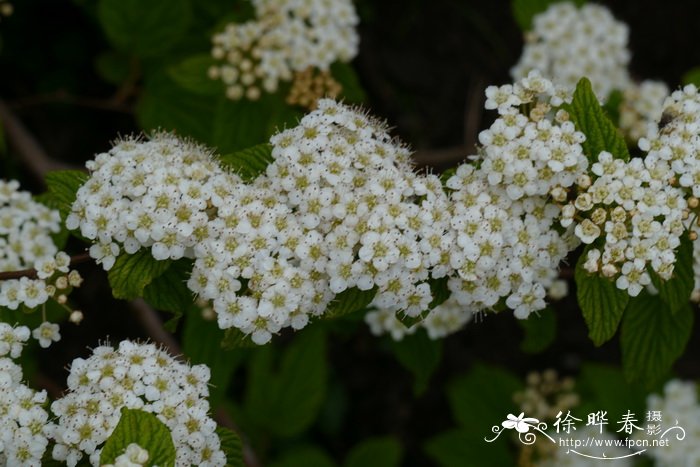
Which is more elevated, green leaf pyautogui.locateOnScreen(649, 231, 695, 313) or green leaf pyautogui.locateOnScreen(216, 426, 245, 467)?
green leaf pyautogui.locateOnScreen(649, 231, 695, 313)

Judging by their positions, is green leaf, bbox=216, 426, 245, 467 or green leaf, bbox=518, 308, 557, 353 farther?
green leaf, bbox=518, 308, 557, 353

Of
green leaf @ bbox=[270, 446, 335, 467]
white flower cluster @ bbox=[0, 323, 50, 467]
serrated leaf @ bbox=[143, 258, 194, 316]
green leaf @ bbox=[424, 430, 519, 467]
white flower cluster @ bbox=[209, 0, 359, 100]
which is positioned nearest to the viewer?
white flower cluster @ bbox=[0, 323, 50, 467]

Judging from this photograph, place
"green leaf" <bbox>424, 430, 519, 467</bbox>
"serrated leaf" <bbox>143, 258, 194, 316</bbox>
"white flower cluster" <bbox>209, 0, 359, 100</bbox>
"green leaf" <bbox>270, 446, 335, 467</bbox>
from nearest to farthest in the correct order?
"serrated leaf" <bbox>143, 258, 194, 316</bbox>
"white flower cluster" <bbox>209, 0, 359, 100</bbox>
"green leaf" <bbox>270, 446, 335, 467</bbox>
"green leaf" <bbox>424, 430, 519, 467</bbox>

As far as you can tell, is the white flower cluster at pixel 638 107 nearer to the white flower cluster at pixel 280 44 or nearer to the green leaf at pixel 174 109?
the white flower cluster at pixel 280 44

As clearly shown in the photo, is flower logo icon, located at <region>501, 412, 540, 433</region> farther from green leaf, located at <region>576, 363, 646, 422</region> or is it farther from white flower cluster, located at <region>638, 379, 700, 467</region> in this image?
white flower cluster, located at <region>638, 379, 700, 467</region>

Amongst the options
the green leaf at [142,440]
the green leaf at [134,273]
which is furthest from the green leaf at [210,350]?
the green leaf at [142,440]

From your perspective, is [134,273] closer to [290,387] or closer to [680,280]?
[680,280]

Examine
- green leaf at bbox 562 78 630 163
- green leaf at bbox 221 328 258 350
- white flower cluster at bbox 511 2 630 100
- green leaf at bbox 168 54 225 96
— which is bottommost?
green leaf at bbox 221 328 258 350

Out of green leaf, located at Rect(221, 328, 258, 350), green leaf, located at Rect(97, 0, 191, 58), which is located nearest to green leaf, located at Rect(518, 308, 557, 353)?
green leaf, located at Rect(221, 328, 258, 350)

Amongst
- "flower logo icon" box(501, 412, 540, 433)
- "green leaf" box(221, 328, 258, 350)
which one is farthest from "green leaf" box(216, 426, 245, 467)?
"flower logo icon" box(501, 412, 540, 433)
